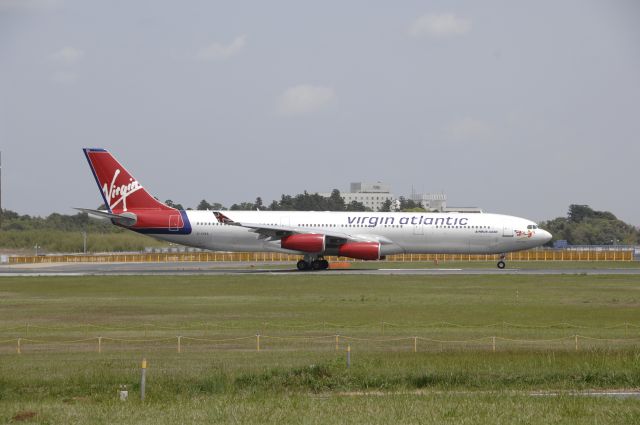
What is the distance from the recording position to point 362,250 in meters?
65.2

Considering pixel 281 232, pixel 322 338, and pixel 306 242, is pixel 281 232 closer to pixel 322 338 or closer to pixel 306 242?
pixel 306 242

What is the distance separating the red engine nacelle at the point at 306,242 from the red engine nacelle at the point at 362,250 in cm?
164

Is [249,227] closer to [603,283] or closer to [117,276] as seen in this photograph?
[117,276]

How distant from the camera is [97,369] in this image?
908 inches

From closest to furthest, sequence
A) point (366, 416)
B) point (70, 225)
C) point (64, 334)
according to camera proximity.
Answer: point (366, 416) → point (64, 334) → point (70, 225)

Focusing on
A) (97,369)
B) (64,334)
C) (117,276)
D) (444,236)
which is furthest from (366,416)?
(444,236)

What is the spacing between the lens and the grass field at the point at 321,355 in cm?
1712

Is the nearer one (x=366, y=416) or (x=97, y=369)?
(x=366, y=416)

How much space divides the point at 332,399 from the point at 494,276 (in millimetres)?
43250

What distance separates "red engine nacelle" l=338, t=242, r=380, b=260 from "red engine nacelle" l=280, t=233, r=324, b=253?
1.64m

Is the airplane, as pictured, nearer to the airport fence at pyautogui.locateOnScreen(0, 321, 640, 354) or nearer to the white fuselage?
the white fuselage

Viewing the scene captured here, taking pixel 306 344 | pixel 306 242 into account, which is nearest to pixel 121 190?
pixel 306 242

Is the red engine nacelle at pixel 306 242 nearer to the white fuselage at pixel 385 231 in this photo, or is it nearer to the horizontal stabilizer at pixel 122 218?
the white fuselage at pixel 385 231

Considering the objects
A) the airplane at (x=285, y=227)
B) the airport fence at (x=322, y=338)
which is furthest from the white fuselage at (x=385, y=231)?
the airport fence at (x=322, y=338)
